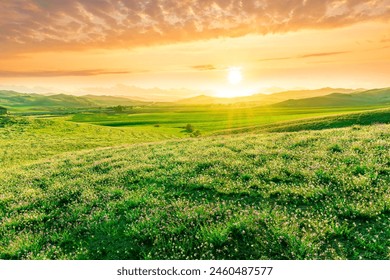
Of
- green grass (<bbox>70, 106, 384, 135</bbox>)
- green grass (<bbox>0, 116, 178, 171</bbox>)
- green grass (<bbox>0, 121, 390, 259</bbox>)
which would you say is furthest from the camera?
green grass (<bbox>70, 106, 384, 135</bbox>)

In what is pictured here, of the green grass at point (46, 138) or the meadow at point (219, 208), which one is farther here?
the green grass at point (46, 138)

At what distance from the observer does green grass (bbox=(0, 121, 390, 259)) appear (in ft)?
20.6

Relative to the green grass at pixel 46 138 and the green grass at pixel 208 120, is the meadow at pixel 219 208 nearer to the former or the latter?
the green grass at pixel 46 138

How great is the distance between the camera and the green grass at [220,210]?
629 centimetres

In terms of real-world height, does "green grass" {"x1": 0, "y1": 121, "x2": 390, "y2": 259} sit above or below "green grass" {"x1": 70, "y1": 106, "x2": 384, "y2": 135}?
above

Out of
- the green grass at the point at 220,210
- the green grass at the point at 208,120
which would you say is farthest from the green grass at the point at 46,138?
the green grass at the point at 208,120

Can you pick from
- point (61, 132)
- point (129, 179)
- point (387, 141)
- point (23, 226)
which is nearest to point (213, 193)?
point (129, 179)

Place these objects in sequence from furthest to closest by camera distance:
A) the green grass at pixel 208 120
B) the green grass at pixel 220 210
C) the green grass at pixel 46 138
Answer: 1. the green grass at pixel 208 120
2. the green grass at pixel 46 138
3. the green grass at pixel 220 210

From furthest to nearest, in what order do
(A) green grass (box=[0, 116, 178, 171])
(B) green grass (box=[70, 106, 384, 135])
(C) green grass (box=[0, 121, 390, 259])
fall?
1. (B) green grass (box=[70, 106, 384, 135])
2. (A) green grass (box=[0, 116, 178, 171])
3. (C) green grass (box=[0, 121, 390, 259])

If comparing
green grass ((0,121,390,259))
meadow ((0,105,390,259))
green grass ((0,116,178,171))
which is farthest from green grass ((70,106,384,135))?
green grass ((0,121,390,259))

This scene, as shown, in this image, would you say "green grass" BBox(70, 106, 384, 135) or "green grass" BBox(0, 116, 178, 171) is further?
"green grass" BBox(70, 106, 384, 135)

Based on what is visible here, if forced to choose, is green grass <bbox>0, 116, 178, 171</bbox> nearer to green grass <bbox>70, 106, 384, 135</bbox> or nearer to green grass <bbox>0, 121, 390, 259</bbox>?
green grass <bbox>0, 121, 390, 259</bbox>

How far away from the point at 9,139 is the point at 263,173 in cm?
5079
